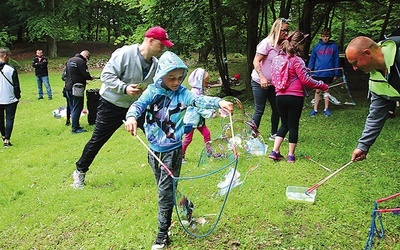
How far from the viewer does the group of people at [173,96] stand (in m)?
3.23

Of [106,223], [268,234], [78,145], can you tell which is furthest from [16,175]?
[268,234]

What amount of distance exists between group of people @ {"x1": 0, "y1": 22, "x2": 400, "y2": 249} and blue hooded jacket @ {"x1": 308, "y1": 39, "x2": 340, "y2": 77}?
2.58 m

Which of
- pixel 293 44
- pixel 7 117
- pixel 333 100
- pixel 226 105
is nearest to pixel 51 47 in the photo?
pixel 7 117

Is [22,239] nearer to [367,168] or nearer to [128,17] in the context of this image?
[367,168]

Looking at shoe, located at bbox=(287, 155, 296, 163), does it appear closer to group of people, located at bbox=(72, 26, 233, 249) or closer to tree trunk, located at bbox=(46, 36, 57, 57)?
group of people, located at bbox=(72, 26, 233, 249)

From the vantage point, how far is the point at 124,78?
4598 mm

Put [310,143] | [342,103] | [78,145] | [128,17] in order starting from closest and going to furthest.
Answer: [310,143] < [78,145] < [342,103] < [128,17]

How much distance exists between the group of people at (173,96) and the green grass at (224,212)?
1.51 ft

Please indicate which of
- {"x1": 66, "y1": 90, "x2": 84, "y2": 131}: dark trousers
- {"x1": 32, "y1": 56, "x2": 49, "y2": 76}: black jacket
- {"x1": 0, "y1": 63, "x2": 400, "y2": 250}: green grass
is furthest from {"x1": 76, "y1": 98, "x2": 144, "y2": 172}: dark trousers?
{"x1": 32, "y1": 56, "x2": 49, "y2": 76}: black jacket

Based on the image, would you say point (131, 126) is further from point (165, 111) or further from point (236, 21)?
point (236, 21)

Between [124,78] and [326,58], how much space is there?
5.38 m

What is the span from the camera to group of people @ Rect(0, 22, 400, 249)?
3.23m

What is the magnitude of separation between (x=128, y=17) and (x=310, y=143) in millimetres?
29544

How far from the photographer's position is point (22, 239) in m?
4.01
